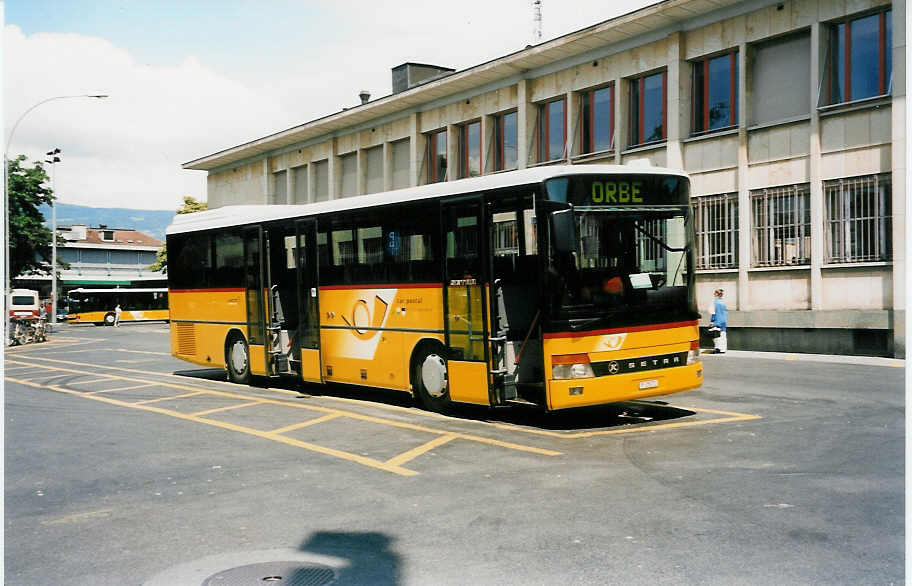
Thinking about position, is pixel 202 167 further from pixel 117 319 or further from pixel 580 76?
pixel 580 76

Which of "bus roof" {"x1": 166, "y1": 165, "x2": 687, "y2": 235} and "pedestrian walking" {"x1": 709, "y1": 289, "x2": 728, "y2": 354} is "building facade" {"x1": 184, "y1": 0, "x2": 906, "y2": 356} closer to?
"pedestrian walking" {"x1": 709, "y1": 289, "x2": 728, "y2": 354}

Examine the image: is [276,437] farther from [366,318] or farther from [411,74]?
[411,74]

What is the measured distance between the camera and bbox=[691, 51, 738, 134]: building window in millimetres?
24688

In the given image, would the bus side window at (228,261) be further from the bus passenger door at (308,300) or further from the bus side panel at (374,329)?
the bus side panel at (374,329)

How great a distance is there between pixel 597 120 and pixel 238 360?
17.2 m

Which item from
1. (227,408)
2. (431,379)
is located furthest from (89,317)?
(431,379)

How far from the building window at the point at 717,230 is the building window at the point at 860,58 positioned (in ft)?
13.2

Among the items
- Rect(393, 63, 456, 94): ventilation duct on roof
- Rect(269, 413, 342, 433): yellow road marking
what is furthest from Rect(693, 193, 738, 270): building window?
Rect(393, 63, 456, 94): ventilation duct on roof

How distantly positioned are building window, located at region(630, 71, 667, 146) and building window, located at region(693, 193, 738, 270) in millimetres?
3017

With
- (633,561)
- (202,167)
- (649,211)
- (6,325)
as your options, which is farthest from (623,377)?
(202,167)

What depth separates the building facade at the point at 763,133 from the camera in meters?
21.1

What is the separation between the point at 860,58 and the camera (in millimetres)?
21578

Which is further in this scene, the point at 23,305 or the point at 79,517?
the point at 23,305

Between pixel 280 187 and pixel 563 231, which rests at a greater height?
pixel 280 187
